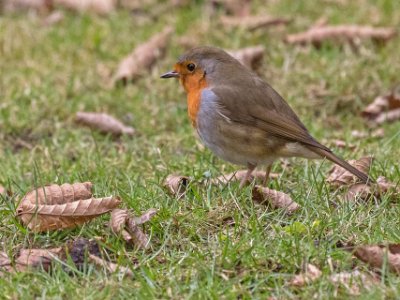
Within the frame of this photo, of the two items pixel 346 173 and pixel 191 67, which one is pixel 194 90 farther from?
pixel 346 173

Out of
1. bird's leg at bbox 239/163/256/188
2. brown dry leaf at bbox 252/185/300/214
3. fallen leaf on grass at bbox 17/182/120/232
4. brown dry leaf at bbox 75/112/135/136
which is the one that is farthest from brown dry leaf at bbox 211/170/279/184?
brown dry leaf at bbox 75/112/135/136

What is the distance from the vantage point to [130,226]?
14.2ft

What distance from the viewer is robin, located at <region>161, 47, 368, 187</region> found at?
17.0 feet

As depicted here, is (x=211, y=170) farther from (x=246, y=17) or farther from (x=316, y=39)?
(x=246, y=17)

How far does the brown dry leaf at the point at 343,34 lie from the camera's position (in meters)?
7.88

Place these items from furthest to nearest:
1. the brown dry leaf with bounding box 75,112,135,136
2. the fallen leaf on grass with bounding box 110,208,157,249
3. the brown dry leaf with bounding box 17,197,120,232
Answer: the brown dry leaf with bounding box 75,112,135,136 < the brown dry leaf with bounding box 17,197,120,232 < the fallen leaf on grass with bounding box 110,208,157,249

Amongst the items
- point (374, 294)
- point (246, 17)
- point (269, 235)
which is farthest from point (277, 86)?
point (374, 294)

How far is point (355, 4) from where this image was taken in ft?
28.5

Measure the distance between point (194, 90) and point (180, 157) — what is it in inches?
25.4

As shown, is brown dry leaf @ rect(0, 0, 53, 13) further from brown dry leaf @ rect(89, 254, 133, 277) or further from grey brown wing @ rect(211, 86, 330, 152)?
brown dry leaf @ rect(89, 254, 133, 277)

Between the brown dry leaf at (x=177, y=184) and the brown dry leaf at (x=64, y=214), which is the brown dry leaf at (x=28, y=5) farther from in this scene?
the brown dry leaf at (x=64, y=214)

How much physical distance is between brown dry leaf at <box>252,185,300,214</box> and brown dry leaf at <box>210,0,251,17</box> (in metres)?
4.34

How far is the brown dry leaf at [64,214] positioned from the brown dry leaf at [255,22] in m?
4.27

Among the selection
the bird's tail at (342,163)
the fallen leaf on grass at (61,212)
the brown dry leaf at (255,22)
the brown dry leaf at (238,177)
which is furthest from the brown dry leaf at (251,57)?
the fallen leaf on grass at (61,212)
